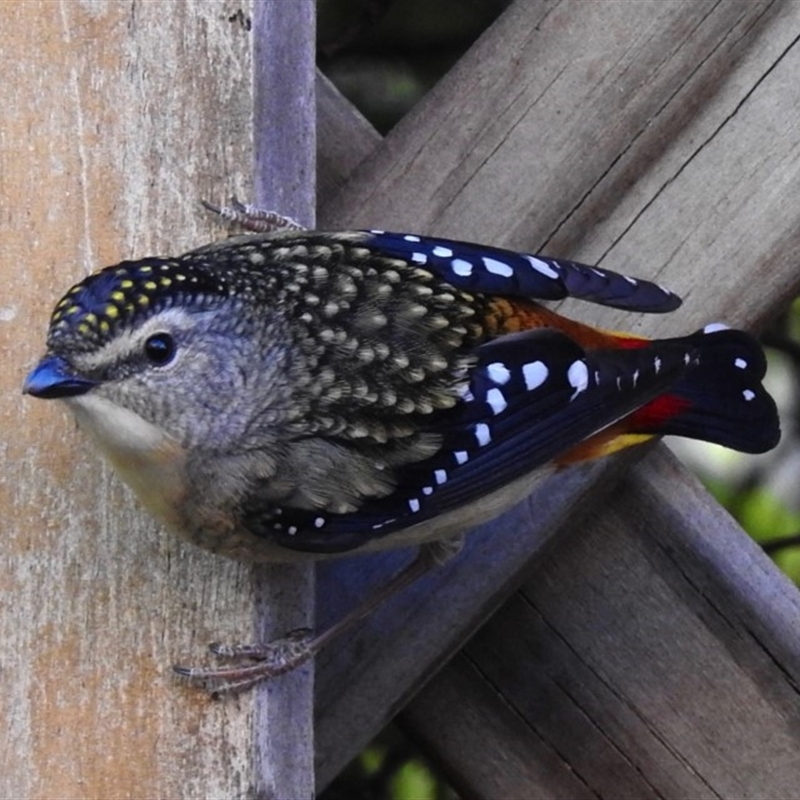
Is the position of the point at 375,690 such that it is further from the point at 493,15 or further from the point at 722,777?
the point at 493,15


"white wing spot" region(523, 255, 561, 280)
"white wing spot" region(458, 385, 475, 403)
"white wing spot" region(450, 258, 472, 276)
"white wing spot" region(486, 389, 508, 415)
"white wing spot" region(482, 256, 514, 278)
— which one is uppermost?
"white wing spot" region(523, 255, 561, 280)

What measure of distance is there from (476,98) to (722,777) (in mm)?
1115

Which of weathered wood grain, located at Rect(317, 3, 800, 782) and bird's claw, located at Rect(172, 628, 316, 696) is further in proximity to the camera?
weathered wood grain, located at Rect(317, 3, 800, 782)

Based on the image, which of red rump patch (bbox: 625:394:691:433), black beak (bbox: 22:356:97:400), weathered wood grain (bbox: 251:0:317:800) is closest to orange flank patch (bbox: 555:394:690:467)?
red rump patch (bbox: 625:394:691:433)

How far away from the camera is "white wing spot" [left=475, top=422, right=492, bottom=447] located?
7.61 ft

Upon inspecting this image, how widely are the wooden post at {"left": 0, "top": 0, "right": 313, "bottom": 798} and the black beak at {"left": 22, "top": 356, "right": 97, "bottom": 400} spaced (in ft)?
0.76

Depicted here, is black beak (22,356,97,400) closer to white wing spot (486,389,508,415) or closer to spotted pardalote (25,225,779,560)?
spotted pardalote (25,225,779,560)

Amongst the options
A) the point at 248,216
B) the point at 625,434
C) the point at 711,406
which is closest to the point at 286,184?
the point at 248,216

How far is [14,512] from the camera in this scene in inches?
84.0

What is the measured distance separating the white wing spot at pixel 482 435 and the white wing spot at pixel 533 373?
85 mm

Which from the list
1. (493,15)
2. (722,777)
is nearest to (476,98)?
(493,15)

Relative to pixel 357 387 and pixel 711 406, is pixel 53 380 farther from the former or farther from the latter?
pixel 711 406

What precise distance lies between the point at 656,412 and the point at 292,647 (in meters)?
0.69

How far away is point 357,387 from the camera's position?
7.36 ft
